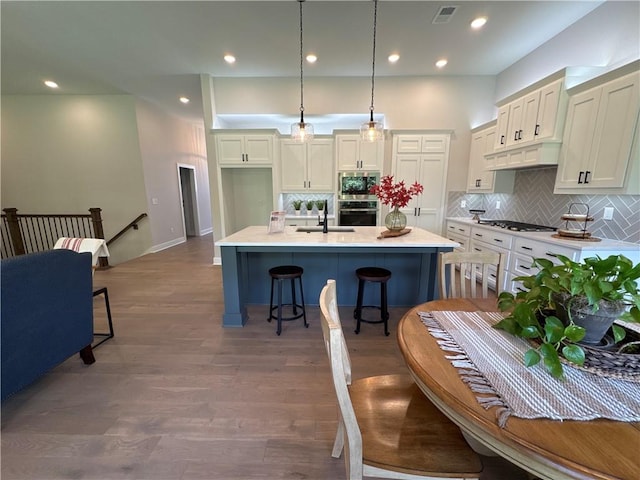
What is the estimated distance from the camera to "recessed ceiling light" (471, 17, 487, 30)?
2922mm

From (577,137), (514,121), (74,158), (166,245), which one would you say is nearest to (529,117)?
(514,121)

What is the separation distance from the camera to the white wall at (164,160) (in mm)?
5645

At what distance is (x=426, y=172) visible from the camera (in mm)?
→ 4566

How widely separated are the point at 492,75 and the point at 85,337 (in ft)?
21.3

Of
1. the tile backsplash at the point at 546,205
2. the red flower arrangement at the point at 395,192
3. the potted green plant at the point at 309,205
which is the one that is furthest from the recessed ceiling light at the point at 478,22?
the potted green plant at the point at 309,205

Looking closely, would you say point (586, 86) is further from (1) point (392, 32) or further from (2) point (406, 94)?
(2) point (406, 94)

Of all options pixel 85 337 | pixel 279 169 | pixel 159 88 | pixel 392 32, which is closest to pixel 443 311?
pixel 85 337

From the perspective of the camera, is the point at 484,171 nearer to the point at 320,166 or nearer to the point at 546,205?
the point at 546,205

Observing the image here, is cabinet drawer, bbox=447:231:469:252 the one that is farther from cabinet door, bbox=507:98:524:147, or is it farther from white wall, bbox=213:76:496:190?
white wall, bbox=213:76:496:190

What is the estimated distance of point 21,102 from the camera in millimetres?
5277

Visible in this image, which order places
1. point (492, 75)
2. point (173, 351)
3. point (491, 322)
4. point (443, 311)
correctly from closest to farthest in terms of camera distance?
1. point (491, 322)
2. point (443, 311)
3. point (173, 351)
4. point (492, 75)

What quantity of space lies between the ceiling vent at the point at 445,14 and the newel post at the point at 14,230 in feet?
23.9

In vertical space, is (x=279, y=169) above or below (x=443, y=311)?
above

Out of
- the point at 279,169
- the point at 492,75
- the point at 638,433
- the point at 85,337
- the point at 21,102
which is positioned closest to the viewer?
the point at 638,433
